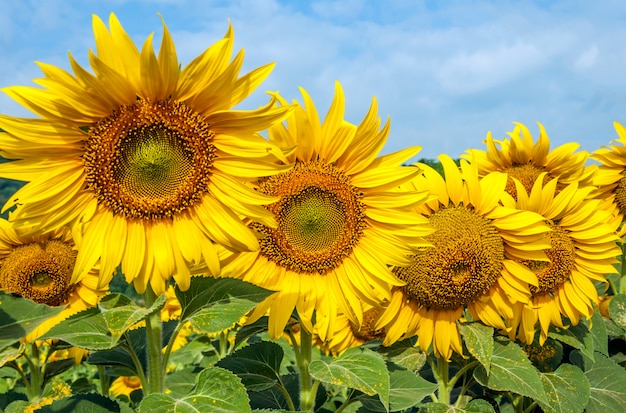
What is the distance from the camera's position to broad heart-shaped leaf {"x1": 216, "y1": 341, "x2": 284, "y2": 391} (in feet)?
8.40

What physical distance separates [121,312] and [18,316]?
51 cm

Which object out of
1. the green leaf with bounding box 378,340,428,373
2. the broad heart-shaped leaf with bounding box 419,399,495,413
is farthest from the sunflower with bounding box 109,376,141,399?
the broad heart-shaped leaf with bounding box 419,399,495,413

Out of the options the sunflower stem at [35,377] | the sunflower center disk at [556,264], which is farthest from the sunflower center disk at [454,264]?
the sunflower stem at [35,377]

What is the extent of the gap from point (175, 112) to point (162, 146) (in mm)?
152

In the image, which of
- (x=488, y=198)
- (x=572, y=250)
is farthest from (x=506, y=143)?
(x=488, y=198)

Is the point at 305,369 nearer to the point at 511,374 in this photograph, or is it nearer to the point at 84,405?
the point at 84,405

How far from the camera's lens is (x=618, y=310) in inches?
169

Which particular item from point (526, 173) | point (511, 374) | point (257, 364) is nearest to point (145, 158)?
point (257, 364)

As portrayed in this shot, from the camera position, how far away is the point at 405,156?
8.55 ft

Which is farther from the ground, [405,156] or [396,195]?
[405,156]

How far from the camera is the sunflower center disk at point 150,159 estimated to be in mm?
2137

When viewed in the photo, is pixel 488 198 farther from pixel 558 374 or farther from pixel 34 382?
pixel 34 382

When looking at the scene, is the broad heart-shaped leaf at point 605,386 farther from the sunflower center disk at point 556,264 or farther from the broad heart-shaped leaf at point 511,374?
the broad heart-shaped leaf at point 511,374

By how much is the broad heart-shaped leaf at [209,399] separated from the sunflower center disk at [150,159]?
60 cm
